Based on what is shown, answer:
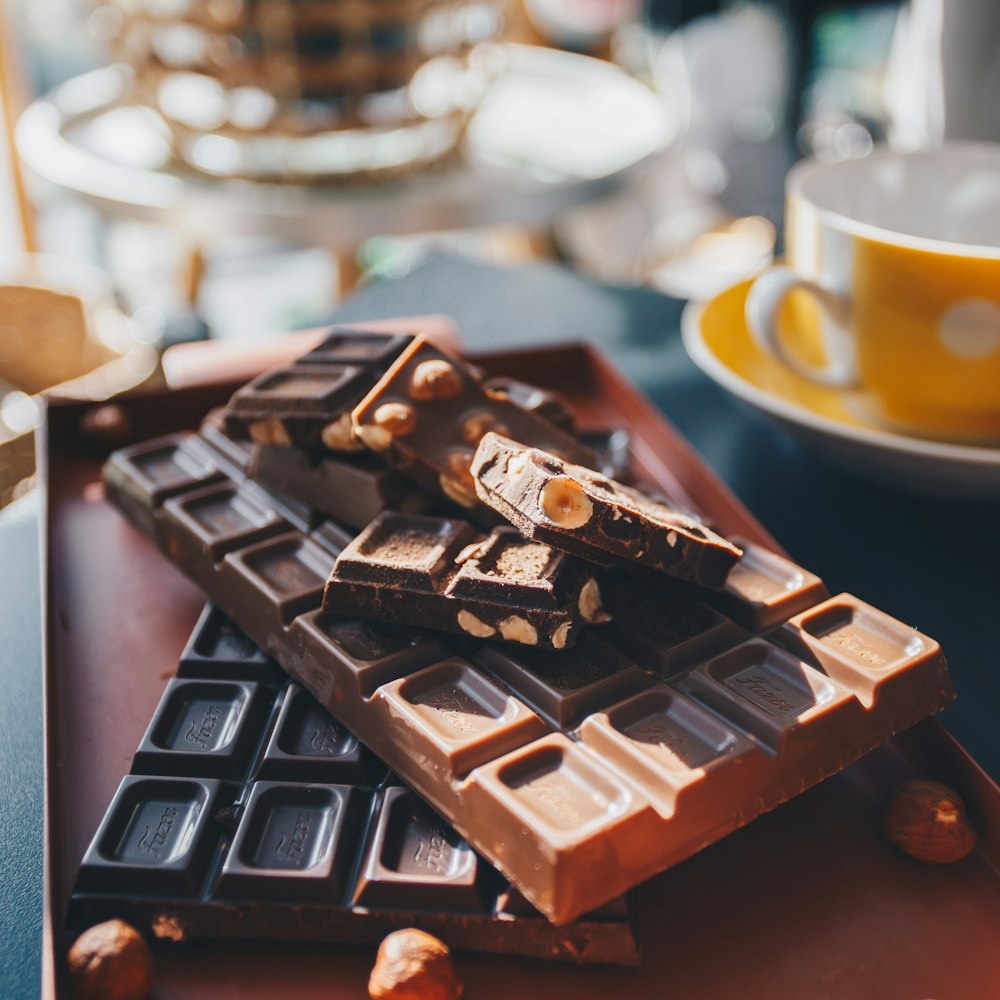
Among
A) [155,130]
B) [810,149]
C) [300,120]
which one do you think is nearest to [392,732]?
[300,120]

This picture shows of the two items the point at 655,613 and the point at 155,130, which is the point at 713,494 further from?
the point at 155,130

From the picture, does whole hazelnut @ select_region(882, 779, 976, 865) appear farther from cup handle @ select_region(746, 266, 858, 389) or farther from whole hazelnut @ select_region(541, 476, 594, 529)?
cup handle @ select_region(746, 266, 858, 389)

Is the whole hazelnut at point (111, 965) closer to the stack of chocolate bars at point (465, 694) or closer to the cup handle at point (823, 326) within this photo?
the stack of chocolate bars at point (465, 694)

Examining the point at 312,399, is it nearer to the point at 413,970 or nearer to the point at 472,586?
the point at 472,586

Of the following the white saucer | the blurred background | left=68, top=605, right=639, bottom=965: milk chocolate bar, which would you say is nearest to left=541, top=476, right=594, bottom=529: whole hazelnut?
left=68, top=605, right=639, bottom=965: milk chocolate bar

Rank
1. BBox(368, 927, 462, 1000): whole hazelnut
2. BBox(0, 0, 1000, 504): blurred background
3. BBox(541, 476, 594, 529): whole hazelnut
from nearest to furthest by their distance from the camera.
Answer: BBox(368, 927, 462, 1000): whole hazelnut, BBox(541, 476, 594, 529): whole hazelnut, BBox(0, 0, 1000, 504): blurred background
